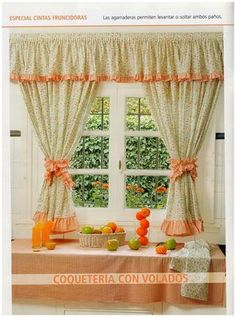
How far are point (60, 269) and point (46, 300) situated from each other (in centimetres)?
11

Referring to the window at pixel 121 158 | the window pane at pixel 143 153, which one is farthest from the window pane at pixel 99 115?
the window pane at pixel 143 153

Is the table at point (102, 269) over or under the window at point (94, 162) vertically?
under

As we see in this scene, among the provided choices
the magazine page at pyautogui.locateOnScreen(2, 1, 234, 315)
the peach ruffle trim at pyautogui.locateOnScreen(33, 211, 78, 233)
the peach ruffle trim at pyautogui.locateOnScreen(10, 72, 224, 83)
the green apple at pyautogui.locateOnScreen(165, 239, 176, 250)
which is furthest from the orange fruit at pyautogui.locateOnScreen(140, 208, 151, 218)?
the peach ruffle trim at pyautogui.locateOnScreen(10, 72, 224, 83)

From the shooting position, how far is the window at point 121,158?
1.69 meters

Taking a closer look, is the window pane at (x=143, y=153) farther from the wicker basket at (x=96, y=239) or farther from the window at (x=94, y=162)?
the wicker basket at (x=96, y=239)

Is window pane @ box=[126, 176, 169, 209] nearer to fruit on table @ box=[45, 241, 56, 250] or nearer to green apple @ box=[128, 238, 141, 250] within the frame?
green apple @ box=[128, 238, 141, 250]

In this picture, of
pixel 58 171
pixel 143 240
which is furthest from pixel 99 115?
pixel 143 240

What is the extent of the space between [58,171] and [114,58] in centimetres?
42

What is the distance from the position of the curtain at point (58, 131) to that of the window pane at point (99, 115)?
0.06ft

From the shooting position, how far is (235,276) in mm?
1223

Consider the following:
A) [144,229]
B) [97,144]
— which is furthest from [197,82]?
[144,229]

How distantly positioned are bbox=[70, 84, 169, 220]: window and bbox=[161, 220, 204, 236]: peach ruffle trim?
7cm

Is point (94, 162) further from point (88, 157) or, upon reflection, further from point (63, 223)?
point (63, 223)

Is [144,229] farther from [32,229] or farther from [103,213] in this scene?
[32,229]
